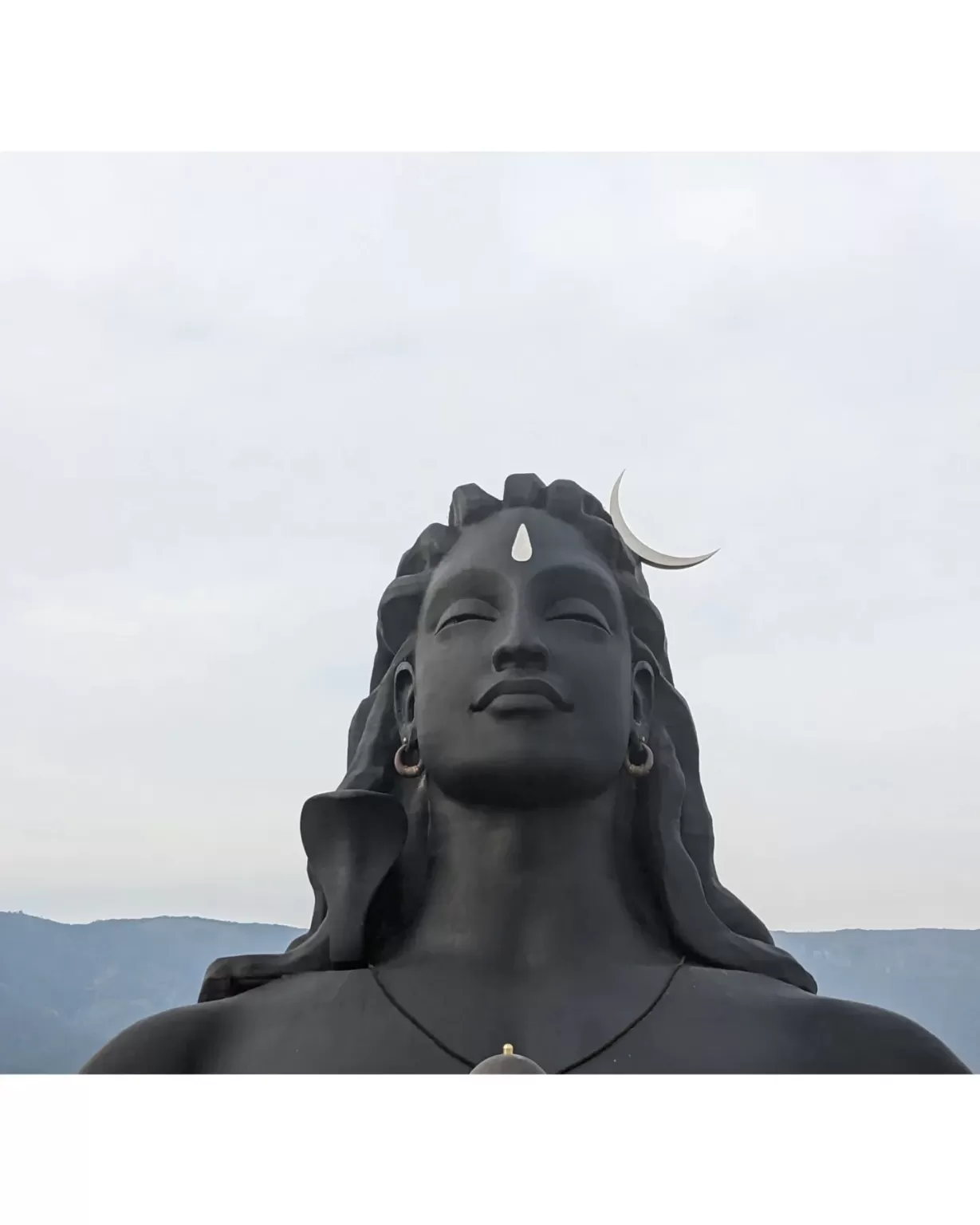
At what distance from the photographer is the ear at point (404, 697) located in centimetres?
564

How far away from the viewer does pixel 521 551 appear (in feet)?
18.0

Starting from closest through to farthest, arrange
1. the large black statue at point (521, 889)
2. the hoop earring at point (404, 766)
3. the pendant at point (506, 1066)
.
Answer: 1. the pendant at point (506, 1066)
2. the large black statue at point (521, 889)
3. the hoop earring at point (404, 766)

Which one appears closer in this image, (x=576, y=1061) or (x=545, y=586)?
(x=576, y=1061)

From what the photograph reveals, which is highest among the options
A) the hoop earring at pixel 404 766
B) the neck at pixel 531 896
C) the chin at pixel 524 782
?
the hoop earring at pixel 404 766

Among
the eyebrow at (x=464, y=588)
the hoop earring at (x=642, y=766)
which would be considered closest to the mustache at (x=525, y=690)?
the eyebrow at (x=464, y=588)

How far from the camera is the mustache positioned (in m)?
5.07

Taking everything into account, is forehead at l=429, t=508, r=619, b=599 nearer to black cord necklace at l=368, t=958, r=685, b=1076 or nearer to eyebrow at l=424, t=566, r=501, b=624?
eyebrow at l=424, t=566, r=501, b=624

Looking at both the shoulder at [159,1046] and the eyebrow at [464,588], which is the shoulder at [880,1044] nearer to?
the eyebrow at [464,588]

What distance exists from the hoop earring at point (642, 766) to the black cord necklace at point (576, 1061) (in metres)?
0.85

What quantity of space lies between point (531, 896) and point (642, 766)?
794mm

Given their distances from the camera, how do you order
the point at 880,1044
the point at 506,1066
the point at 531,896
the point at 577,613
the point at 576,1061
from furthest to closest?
the point at 577,613 → the point at 531,896 → the point at 880,1044 → the point at 576,1061 → the point at 506,1066

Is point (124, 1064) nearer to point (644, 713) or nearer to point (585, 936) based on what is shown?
point (585, 936)

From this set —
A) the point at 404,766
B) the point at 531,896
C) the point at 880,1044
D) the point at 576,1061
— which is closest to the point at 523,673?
the point at 404,766

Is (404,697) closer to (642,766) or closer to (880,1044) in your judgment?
(642,766)
